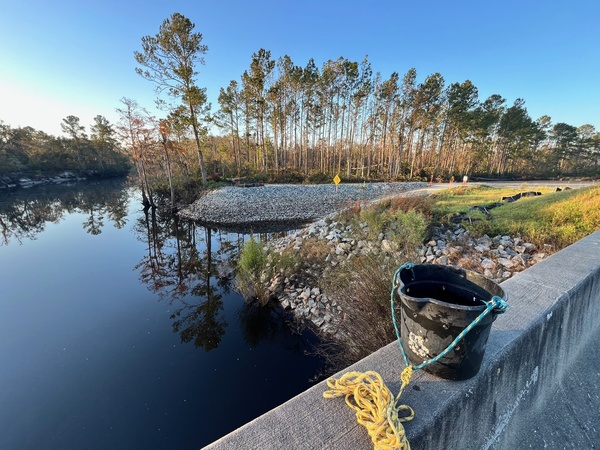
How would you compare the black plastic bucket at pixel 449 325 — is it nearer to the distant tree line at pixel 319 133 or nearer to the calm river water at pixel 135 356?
the calm river water at pixel 135 356

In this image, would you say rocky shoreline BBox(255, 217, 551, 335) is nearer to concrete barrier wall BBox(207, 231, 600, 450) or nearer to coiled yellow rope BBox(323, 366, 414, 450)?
concrete barrier wall BBox(207, 231, 600, 450)

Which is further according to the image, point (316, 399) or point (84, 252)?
point (84, 252)

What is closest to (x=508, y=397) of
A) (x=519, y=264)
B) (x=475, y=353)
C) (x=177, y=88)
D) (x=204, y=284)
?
(x=475, y=353)

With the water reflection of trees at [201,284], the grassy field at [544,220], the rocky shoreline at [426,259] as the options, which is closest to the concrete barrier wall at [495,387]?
the rocky shoreline at [426,259]

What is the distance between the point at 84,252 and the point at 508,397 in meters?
12.1

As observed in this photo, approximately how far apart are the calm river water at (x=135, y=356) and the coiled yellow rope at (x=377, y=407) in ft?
9.05

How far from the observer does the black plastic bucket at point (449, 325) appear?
3.34ft

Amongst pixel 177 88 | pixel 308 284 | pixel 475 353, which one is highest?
pixel 177 88

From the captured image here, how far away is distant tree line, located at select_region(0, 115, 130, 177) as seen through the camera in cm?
2914

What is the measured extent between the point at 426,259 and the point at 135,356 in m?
5.61

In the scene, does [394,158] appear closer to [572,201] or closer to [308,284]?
[572,201]

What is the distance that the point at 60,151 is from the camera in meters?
34.8

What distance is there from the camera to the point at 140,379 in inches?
143

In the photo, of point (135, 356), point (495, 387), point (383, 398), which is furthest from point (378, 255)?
point (135, 356)
